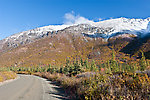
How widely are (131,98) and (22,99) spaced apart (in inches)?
260

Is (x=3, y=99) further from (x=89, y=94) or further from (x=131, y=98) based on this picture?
(x=131, y=98)

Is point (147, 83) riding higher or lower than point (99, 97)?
higher

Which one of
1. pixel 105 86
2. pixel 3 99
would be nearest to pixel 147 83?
pixel 105 86

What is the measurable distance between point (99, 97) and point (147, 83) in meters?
2.37

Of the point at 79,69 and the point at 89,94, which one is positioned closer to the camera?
the point at 89,94

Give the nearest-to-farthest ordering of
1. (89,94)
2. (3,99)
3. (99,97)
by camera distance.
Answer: (99,97), (89,94), (3,99)

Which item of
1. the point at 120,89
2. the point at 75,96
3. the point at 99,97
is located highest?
the point at 120,89

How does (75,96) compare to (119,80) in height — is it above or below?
below

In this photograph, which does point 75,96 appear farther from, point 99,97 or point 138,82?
point 138,82

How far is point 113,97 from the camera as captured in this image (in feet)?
19.2

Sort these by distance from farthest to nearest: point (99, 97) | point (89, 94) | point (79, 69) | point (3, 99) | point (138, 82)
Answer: point (79, 69) < point (3, 99) < point (89, 94) < point (99, 97) < point (138, 82)

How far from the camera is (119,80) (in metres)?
6.97

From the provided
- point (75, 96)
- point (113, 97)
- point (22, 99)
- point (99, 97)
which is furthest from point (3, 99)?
point (113, 97)

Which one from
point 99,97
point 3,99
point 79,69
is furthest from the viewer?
point 79,69
